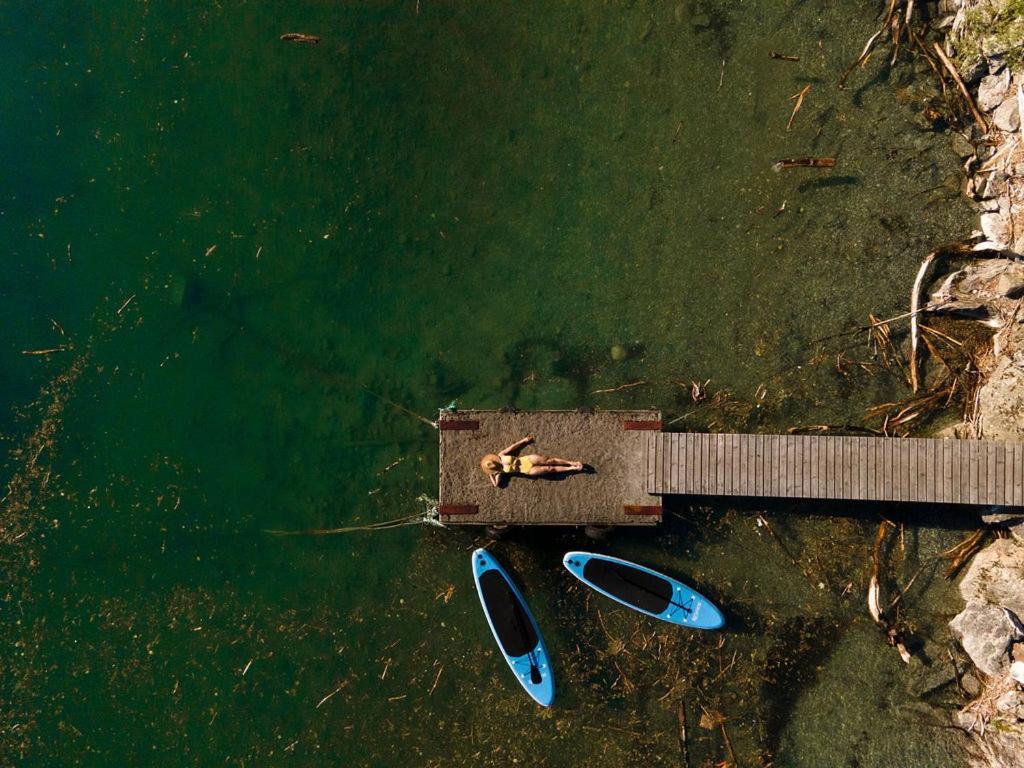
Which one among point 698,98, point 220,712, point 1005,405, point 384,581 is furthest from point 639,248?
point 220,712

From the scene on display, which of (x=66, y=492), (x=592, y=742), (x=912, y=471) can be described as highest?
(x=912, y=471)

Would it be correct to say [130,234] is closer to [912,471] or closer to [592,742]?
[592,742]

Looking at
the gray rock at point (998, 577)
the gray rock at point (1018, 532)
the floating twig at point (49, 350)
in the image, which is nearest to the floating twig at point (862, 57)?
the gray rock at point (1018, 532)

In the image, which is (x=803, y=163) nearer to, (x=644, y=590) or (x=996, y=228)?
(x=996, y=228)

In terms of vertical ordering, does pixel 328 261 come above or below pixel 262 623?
above

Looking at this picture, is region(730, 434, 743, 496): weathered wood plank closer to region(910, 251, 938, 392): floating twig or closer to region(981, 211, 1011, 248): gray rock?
region(910, 251, 938, 392): floating twig

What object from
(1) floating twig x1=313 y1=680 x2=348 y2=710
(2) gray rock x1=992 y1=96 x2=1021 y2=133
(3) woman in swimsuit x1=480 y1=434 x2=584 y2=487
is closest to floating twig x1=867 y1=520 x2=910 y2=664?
(3) woman in swimsuit x1=480 y1=434 x2=584 y2=487
